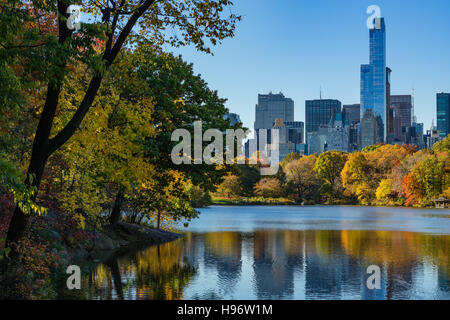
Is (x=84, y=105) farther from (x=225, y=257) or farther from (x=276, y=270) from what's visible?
(x=225, y=257)

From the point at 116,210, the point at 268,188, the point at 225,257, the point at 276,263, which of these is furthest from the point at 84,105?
the point at 268,188

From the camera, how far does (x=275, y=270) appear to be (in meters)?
18.5

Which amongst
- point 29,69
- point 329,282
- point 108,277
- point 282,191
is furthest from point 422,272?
point 282,191

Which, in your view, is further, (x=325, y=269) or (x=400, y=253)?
(x=400, y=253)

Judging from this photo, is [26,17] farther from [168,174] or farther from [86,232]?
[168,174]

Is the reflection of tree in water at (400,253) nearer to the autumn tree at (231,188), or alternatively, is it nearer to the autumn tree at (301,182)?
the autumn tree at (231,188)

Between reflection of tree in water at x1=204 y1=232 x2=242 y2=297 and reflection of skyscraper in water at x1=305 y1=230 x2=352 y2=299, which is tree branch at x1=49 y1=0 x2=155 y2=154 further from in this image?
reflection of skyscraper in water at x1=305 y1=230 x2=352 y2=299

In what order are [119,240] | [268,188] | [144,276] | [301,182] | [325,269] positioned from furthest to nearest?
[301,182], [268,188], [119,240], [325,269], [144,276]

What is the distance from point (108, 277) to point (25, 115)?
6.00 m

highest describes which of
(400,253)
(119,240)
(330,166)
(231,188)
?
(330,166)

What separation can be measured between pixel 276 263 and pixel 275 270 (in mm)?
1718

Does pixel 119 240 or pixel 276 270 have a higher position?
pixel 119 240

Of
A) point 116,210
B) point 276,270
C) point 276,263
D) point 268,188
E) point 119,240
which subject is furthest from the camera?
point 268,188

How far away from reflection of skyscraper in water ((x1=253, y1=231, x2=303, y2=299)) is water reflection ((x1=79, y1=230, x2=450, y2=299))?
3 cm
